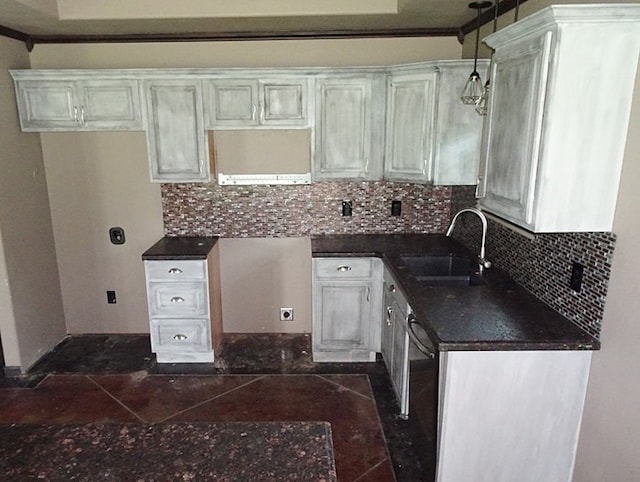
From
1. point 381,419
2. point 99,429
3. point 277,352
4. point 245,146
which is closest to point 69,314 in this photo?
point 277,352

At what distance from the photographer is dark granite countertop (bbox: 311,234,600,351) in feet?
6.13

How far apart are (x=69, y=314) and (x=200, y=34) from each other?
8.57 feet

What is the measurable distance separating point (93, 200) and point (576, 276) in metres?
3.52

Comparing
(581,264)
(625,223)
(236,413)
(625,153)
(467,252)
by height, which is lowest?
(236,413)

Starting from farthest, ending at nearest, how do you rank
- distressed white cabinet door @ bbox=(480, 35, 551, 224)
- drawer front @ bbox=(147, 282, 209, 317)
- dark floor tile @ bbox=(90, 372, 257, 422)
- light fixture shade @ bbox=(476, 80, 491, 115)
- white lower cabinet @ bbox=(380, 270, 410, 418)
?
drawer front @ bbox=(147, 282, 209, 317) → dark floor tile @ bbox=(90, 372, 257, 422) → white lower cabinet @ bbox=(380, 270, 410, 418) → light fixture shade @ bbox=(476, 80, 491, 115) → distressed white cabinet door @ bbox=(480, 35, 551, 224)

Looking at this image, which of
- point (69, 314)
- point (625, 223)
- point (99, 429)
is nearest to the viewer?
point (99, 429)

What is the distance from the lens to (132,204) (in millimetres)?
3818

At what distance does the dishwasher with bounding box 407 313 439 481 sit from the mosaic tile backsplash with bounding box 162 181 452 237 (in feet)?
4.82

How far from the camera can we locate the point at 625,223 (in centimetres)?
168

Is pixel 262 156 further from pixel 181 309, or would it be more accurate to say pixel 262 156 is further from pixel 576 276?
pixel 576 276

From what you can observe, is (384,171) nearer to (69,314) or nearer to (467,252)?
(467,252)

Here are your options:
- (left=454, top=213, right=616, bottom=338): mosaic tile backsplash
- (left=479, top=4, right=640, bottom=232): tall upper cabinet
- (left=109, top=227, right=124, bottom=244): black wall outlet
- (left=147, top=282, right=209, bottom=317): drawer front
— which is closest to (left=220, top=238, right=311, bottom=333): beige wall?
(left=147, top=282, right=209, bottom=317): drawer front

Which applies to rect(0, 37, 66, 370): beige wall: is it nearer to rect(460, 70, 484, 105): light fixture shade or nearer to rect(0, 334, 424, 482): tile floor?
rect(0, 334, 424, 482): tile floor

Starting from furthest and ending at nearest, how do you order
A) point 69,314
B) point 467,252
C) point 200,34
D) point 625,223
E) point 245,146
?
1. point 69,314
2. point 245,146
3. point 200,34
4. point 467,252
5. point 625,223
